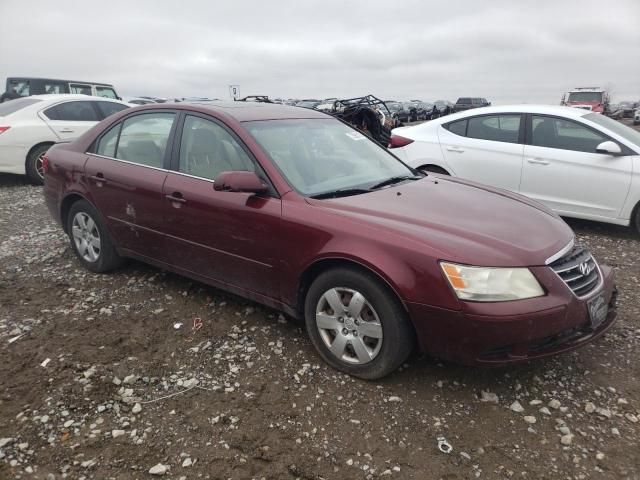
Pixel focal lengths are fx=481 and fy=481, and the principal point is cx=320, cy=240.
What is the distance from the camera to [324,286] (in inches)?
114

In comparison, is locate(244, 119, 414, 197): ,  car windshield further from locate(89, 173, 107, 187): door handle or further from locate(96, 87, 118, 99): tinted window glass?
locate(96, 87, 118, 99): tinted window glass

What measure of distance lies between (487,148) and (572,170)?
3.41 feet

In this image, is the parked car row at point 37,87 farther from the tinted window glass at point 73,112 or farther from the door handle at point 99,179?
the door handle at point 99,179

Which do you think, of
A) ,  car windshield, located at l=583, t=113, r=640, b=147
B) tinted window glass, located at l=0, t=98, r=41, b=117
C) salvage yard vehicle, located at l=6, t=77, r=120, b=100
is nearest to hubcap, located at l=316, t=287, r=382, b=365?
,  car windshield, located at l=583, t=113, r=640, b=147

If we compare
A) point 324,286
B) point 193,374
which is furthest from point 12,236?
point 324,286

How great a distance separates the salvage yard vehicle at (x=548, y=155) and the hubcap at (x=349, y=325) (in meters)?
3.95

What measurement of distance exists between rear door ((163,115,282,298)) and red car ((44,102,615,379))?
1 centimetres

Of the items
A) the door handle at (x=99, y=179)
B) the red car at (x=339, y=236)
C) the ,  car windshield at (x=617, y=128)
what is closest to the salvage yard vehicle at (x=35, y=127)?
the red car at (x=339, y=236)

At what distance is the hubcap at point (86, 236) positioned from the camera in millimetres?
4406

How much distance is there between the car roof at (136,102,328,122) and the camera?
359 centimetres

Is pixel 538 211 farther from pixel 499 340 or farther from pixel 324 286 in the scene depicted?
pixel 324 286

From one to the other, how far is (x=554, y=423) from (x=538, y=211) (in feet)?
4.57

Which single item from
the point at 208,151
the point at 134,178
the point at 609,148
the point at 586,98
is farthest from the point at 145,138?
the point at 586,98

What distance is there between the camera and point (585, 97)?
2367 cm
